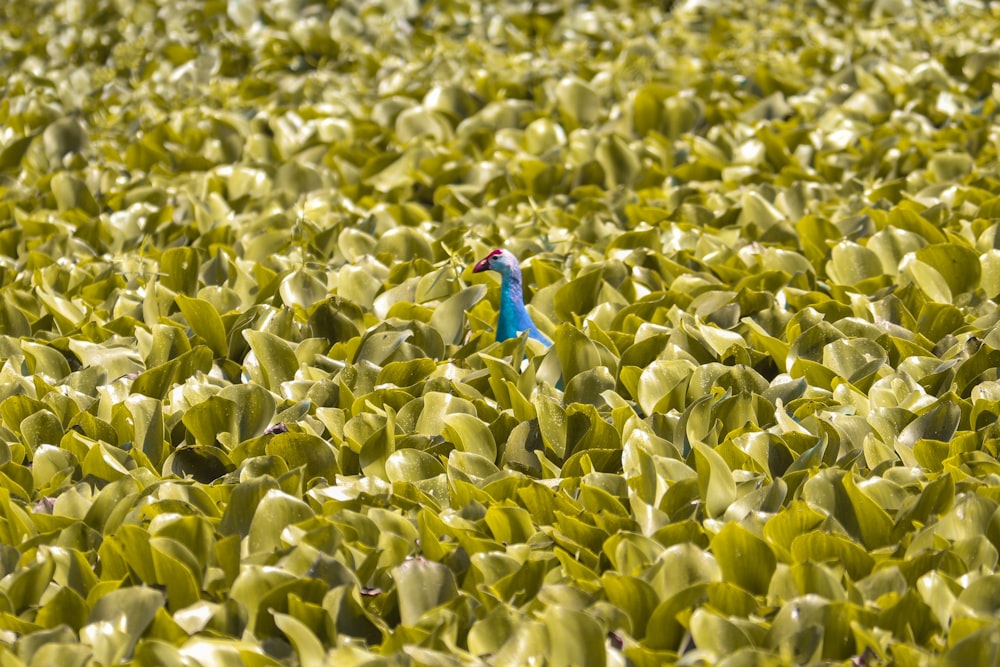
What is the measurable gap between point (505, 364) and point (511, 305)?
499mm

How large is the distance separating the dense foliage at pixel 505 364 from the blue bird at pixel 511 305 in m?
0.11

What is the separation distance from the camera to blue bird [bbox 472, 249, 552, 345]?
152 inches

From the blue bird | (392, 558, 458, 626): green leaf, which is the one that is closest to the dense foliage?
(392, 558, 458, 626): green leaf

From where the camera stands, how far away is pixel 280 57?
24.9 ft

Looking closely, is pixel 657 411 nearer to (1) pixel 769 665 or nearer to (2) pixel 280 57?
(1) pixel 769 665

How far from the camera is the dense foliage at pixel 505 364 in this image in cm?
244

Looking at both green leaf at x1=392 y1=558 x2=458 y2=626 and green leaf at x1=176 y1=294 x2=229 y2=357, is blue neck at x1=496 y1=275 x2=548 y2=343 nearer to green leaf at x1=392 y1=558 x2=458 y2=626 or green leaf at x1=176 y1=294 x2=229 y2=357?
green leaf at x1=176 y1=294 x2=229 y2=357

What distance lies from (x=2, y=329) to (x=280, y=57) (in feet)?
12.8

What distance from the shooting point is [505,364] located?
3422 millimetres

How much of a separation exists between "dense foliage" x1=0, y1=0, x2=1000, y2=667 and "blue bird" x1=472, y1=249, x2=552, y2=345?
114 mm

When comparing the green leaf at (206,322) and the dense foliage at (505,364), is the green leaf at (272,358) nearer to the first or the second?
the dense foliage at (505,364)

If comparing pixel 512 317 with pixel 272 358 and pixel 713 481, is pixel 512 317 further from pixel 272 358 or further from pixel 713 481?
pixel 713 481

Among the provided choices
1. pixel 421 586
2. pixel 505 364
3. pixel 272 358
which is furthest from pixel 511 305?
pixel 421 586

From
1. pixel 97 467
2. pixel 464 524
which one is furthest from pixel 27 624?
pixel 464 524
